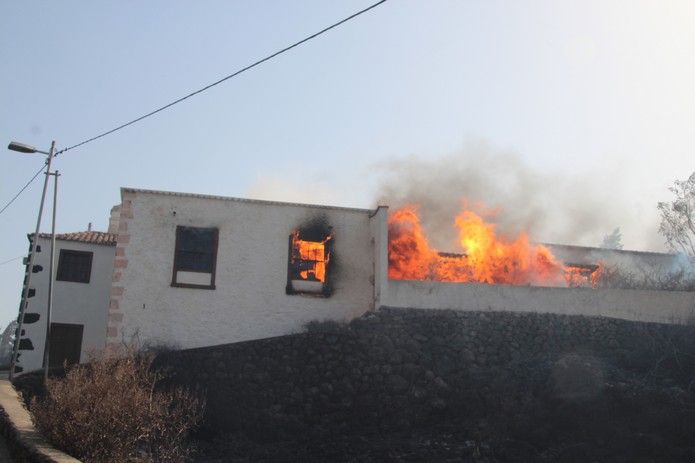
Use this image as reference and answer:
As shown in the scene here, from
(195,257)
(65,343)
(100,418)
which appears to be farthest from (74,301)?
(100,418)

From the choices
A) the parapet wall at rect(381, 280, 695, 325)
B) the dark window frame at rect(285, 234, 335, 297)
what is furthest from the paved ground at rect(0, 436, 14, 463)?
the parapet wall at rect(381, 280, 695, 325)

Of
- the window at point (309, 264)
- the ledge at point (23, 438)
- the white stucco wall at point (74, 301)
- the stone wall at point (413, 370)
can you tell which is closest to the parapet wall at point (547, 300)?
the stone wall at point (413, 370)

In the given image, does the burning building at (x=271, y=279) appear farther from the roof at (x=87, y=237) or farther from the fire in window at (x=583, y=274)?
the roof at (x=87, y=237)

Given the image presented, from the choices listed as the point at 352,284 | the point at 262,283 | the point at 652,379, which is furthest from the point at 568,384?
the point at 262,283

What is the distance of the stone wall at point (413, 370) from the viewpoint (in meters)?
17.8

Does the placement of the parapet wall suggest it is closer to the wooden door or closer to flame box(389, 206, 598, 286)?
flame box(389, 206, 598, 286)

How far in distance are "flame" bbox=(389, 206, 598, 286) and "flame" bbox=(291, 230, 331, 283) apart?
2.79 meters

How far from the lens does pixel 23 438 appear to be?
964 cm

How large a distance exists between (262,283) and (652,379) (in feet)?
41.2

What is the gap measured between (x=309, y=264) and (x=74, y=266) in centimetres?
1066

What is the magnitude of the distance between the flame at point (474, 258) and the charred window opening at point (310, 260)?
8.94 ft

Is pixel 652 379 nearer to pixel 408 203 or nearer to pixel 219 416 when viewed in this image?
pixel 408 203

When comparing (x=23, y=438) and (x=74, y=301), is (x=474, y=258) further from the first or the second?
(x=23, y=438)

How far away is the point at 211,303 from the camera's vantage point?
64.3 feet
